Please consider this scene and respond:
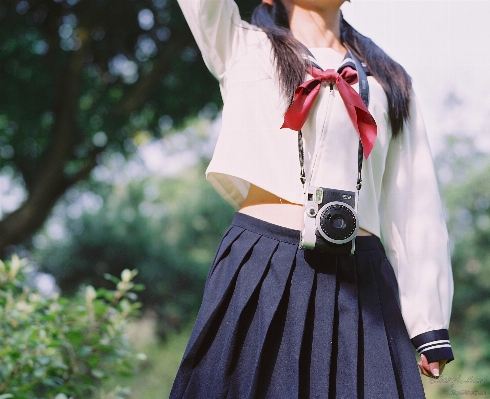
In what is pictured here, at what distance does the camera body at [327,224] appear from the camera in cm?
102

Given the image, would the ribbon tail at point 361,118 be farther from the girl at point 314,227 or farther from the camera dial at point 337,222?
the camera dial at point 337,222

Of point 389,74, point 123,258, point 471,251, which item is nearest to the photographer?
point 389,74

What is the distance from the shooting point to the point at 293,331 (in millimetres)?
1015

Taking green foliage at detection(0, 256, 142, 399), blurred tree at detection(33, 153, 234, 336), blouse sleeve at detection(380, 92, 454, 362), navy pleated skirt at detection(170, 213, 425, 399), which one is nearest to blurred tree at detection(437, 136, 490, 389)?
blurred tree at detection(33, 153, 234, 336)

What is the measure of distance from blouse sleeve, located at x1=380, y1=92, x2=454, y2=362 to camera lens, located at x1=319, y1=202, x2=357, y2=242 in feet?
0.66

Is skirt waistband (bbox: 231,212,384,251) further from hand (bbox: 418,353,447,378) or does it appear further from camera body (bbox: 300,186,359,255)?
hand (bbox: 418,353,447,378)

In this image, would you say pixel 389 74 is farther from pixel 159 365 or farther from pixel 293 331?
pixel 159 365

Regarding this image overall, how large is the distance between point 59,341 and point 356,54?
1.05 metres

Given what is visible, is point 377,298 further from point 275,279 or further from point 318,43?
point 318,43

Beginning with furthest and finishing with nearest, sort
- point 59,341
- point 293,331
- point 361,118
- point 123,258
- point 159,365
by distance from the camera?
1. point 159,365
2. point 123,258
3. point 59,341
4. point 361,118
5. point 293,331

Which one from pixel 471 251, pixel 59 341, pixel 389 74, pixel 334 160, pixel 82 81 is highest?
pixel 471 251

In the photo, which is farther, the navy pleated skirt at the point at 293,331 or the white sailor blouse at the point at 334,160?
the white sailor blouse at the point at 334,160

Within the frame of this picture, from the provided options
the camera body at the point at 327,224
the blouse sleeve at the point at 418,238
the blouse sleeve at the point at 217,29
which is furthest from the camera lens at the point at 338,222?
the blouse sleeve at the point at 217,29

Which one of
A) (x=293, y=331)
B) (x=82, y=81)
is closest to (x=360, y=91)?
(x=293, y=331)
